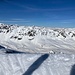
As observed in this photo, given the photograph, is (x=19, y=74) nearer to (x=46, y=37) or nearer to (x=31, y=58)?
(x=31, y=58)

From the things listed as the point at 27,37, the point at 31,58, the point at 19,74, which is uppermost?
the point at 31,58

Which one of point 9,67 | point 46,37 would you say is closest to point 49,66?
point 9,67

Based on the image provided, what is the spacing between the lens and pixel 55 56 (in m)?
5.09

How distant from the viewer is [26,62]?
15.8 ft

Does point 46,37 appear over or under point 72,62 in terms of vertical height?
under

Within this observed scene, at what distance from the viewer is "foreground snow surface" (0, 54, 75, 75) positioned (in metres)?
4.44

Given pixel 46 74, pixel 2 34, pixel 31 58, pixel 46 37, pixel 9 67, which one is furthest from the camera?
pixel 2 34

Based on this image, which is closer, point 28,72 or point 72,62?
point 28,72

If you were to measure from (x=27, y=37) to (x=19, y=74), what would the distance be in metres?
60.2

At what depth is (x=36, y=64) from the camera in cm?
473

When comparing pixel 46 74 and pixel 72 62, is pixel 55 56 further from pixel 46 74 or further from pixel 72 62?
pixel 46 74

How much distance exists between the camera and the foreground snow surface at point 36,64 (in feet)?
14.6

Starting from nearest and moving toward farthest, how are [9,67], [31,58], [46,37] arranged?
[9,67] → [31,58] → [46,37]

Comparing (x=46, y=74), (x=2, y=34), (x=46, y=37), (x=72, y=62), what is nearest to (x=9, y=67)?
(x=46, y=74)
